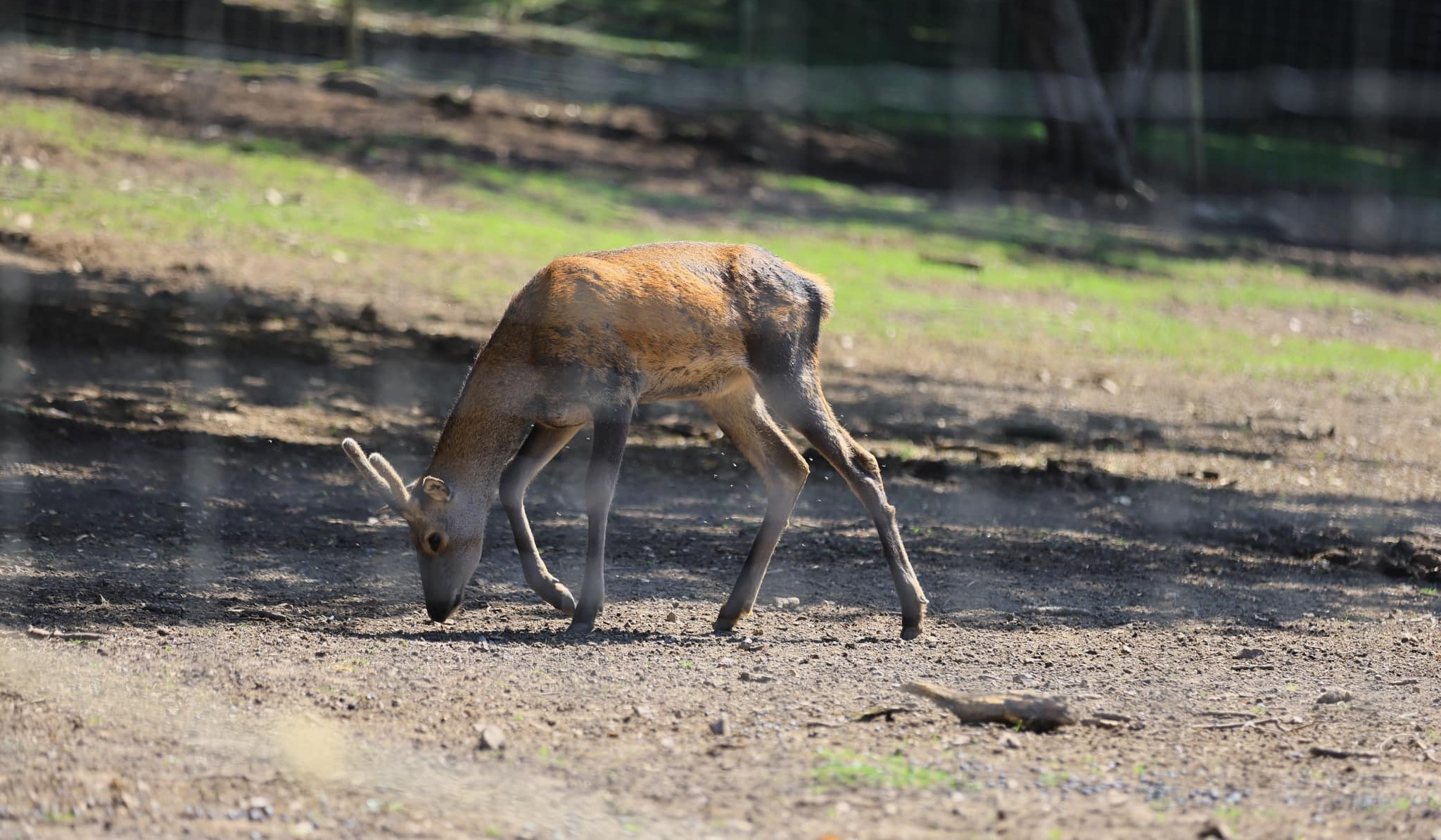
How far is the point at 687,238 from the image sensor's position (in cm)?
1411

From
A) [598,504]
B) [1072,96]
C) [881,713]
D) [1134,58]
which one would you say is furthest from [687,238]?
[881,713]

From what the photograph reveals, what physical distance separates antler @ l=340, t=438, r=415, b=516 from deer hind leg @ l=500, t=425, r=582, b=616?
0.45 m

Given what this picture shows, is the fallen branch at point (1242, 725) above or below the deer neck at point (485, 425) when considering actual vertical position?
below

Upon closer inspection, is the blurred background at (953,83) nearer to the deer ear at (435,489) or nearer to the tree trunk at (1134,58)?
the tree trunk at (1134,58)

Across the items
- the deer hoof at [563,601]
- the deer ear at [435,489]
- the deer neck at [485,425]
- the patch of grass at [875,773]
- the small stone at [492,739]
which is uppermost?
the deer neck at [485,425]

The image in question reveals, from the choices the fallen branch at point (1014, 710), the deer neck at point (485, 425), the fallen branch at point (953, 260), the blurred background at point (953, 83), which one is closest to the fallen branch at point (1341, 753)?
the fallen branch at point (1014, 710)

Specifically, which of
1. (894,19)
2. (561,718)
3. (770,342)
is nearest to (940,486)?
(770,342)

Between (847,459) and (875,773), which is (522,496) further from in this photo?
(875,773)

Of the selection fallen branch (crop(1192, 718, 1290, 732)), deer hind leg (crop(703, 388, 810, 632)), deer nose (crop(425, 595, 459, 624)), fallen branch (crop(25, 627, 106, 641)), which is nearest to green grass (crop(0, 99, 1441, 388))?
deer hind leg (crop(703, 388, 810, 632))

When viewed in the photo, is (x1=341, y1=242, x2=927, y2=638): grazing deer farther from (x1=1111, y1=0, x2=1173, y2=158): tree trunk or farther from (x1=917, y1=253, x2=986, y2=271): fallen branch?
(x1=1111, y1=0, x2=1173, y2=158): tree trunk

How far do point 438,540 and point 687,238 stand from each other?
8.31m

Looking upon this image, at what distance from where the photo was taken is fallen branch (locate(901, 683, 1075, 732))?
5.01 meters

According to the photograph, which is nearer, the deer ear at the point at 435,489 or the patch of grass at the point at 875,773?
the patch of grass at the point at 875,773

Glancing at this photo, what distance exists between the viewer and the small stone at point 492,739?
467cm
